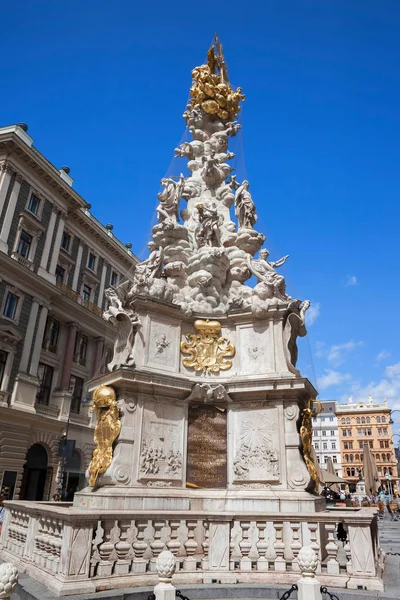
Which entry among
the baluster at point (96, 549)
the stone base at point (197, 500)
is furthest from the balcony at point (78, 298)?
the baluster at point (96, 549)

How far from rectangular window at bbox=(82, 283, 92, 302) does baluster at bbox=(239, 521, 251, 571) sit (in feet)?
116

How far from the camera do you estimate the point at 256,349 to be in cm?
1027

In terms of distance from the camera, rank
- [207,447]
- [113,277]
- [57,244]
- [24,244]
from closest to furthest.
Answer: [207,447] < [24,244] < [57,244] < [113,277]

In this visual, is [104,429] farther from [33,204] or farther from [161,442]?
[33,204]

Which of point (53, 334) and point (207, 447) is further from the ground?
point (53, 334)

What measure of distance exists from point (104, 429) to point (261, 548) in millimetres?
3703

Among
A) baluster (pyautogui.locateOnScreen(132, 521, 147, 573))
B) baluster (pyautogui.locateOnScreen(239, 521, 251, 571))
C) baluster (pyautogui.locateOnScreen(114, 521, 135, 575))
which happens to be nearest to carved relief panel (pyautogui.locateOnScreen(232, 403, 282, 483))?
baluster (pyautogui.locateOnScreen(239, 521, 251, 571))

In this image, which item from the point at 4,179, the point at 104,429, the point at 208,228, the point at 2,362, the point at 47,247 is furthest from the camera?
the point at 47,247

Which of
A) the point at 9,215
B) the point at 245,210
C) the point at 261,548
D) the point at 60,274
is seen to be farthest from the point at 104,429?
the point at 60,274

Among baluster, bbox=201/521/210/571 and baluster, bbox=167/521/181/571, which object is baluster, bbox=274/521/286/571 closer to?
baluster, bbox=201/521/210/571

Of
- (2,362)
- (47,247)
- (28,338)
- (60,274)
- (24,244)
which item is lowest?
(2,362)

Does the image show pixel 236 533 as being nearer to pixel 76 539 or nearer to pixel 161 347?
pixel 76 539

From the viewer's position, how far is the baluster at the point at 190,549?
22.6 ft

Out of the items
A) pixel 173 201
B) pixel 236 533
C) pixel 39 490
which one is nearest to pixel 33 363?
pixel 39 490
